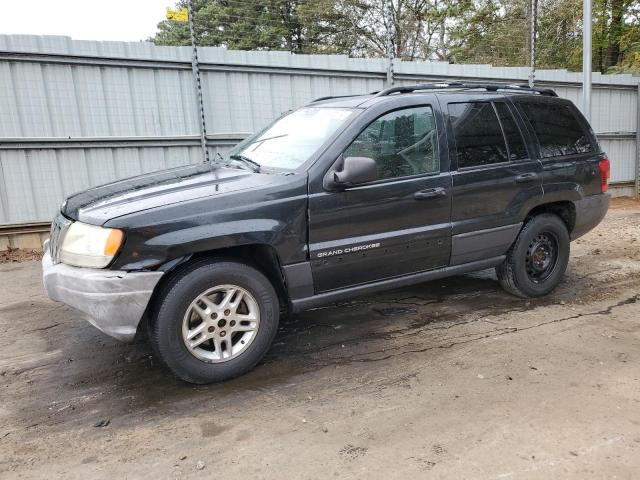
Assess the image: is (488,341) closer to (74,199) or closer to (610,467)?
(610,467)

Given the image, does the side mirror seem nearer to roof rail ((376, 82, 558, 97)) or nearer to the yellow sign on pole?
roof rail ((376, 82, 558, 97))

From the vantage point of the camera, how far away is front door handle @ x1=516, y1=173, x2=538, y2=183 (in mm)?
4527

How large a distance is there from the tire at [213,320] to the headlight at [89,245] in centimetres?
41

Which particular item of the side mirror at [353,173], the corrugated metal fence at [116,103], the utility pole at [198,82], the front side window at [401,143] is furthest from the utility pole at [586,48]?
the side mirror at [353,173]

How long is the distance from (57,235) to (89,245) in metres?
0.54

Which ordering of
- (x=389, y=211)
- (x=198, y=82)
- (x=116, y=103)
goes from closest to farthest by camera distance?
(x=389, y=211) → (x=116, y=103) → (x=198, y=82)

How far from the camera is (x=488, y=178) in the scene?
14.3ft

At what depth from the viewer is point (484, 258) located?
4574 millimetres

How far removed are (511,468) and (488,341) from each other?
1602 mm

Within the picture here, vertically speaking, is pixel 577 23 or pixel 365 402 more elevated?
pixel 577 23

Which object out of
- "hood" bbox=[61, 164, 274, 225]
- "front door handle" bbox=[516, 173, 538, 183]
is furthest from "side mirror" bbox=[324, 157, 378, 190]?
"front door handle" bbox=[516, 173, 538, 183]

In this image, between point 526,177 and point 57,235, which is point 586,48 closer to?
point 526,177

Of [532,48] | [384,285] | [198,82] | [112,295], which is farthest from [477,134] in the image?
[532,48]

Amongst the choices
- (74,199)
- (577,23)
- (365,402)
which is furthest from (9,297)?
(577,23)
